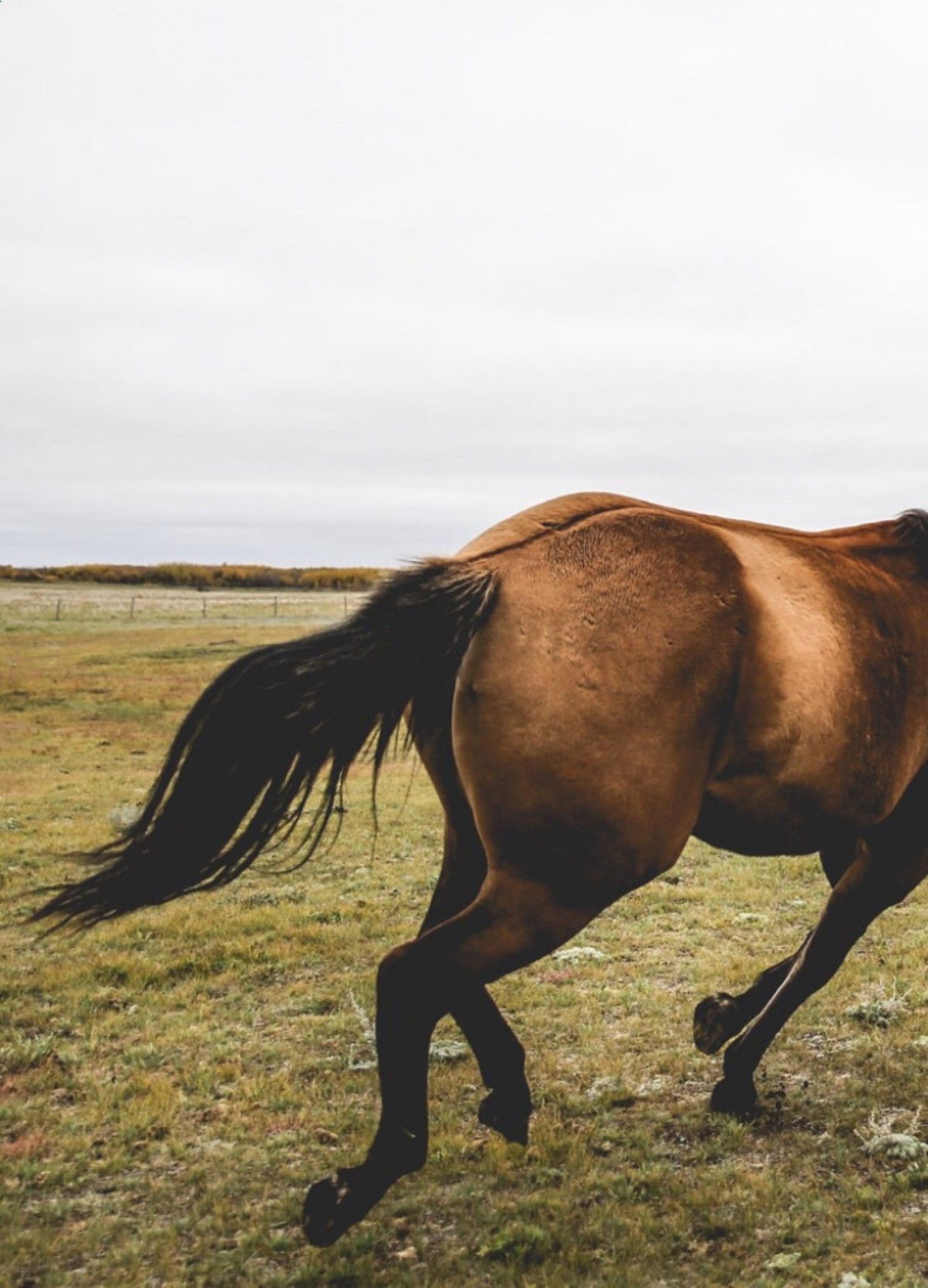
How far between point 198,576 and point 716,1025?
94162 mm

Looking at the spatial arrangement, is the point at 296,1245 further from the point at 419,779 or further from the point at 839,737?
the point at 419,779

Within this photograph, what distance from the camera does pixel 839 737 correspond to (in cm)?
377

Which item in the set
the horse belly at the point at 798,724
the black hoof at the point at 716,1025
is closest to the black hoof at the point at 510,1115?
the black hoof at the point at 716,1025

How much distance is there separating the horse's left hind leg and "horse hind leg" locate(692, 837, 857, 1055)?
70.0 inches

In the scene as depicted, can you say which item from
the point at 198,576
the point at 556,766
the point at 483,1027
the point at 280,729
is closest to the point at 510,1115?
the point at 483,1027

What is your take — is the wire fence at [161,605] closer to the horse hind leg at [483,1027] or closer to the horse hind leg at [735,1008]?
the horse hind leg at [735,1008]

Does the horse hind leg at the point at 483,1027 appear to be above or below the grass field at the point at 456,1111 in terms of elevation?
above

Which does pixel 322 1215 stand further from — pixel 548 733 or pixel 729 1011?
pixel 729 1011

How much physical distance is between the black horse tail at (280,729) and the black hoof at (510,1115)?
135 centimetres

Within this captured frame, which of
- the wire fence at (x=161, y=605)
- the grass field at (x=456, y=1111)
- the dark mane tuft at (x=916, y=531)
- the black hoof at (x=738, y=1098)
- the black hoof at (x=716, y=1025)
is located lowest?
the grass field at (x=456, y=1111)

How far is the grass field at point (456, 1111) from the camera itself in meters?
3.59

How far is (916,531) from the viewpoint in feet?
14.9

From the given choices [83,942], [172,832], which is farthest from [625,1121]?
[83,942]

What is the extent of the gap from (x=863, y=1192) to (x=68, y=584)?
90.8 meters
